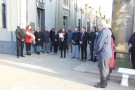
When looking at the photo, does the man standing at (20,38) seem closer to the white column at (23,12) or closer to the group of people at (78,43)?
the group of people at (78,43)

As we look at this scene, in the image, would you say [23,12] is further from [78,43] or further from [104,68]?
[104,68]

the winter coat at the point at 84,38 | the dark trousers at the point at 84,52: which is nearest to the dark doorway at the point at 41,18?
the winter coat at the point at 84,38

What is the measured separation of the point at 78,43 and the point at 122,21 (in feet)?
11.7

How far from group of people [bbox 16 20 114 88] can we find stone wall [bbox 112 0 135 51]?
1.11 metres

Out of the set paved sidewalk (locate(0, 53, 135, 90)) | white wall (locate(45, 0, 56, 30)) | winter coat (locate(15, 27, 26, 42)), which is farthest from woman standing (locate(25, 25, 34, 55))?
white wall (locate(45, 0, 56, 30))

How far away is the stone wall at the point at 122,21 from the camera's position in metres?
9.06

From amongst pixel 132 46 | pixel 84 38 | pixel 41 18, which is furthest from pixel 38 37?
pixel 132 46

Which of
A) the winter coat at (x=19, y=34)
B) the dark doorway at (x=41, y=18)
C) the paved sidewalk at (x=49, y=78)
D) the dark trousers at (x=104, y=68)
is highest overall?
the dark doorway at (x=41, y=18)

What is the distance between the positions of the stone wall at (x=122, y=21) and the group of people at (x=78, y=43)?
111 centimetres

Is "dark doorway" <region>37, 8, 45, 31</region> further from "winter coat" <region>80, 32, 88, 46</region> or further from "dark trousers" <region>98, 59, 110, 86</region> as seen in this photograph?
"dark trousers" <region>98, 59, 110, 86</region>

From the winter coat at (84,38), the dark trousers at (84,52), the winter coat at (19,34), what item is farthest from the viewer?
the winter coat at (19,34)

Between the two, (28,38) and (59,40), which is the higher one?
(28,38)

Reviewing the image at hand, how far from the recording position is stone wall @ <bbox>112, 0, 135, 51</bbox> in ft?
29.7

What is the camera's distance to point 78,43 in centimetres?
1210
